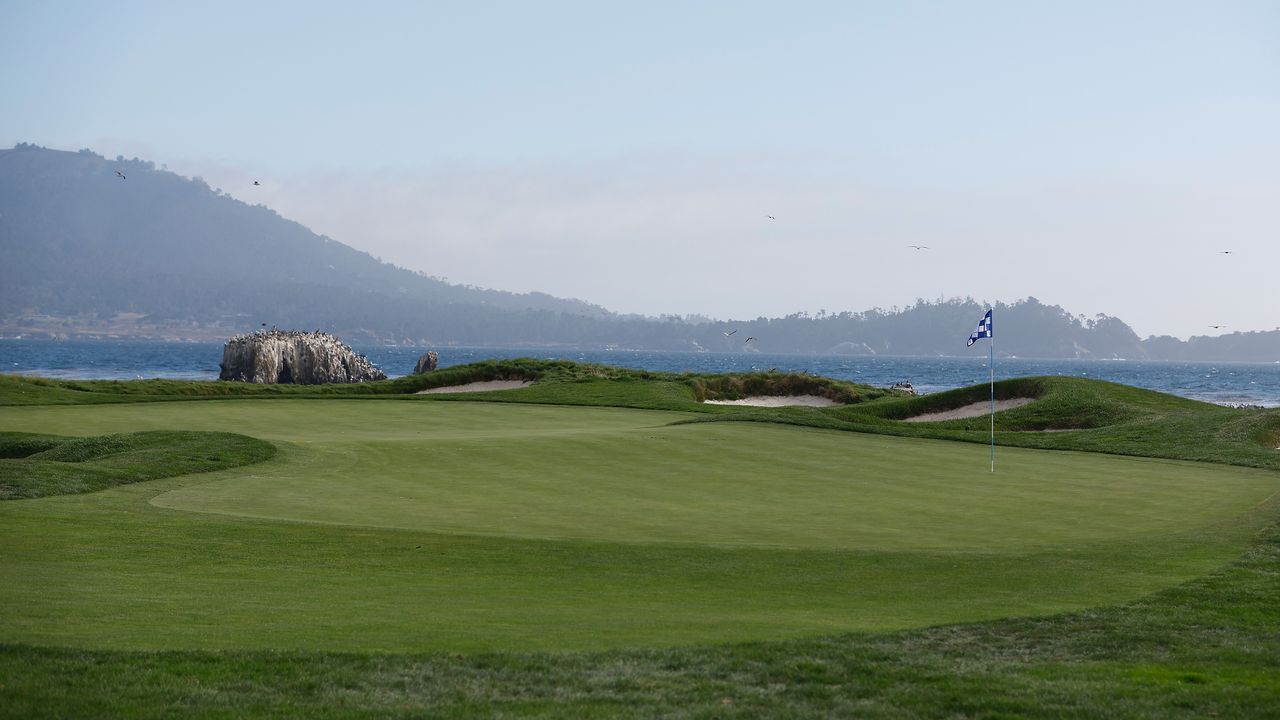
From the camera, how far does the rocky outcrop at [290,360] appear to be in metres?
97.1

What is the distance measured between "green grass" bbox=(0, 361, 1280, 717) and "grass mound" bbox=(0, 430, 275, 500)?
531mm

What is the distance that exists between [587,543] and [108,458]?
11.5 metres

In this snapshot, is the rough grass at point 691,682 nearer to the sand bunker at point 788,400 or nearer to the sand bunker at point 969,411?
the sand bunker at point 969,411

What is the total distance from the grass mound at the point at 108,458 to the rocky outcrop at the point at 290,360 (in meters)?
73.1

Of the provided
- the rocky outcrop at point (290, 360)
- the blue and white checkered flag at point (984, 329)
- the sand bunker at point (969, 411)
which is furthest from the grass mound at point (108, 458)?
the rocky outcrop at point (290, 360)

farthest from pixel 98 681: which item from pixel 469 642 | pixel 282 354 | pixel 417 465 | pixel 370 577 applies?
pixel 282 354

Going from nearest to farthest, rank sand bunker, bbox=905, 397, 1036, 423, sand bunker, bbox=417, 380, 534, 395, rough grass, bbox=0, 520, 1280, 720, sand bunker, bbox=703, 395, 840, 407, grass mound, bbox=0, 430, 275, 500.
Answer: rough grass, bbox=0, 520, 1280, 720 < grass mound, bbox=0, 430, 275, 500 < sand bunker, bbox=905, 397, 1036, 423 < sand bunker, bbox=417, 380, 534, 395 < sand bunker, bbox=703, 395, 840, 407

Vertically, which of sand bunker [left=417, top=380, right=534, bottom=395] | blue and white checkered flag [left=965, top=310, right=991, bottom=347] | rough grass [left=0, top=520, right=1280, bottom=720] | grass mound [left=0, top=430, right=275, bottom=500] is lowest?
rough grass [left=0, top=520, right=1280, bottom=720]

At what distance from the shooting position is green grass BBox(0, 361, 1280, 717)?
802 centimetres

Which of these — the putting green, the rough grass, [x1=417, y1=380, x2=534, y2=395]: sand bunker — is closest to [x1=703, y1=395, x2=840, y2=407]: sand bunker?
[x1=417, y1=380, x2=534, y2=395]: sand bunker

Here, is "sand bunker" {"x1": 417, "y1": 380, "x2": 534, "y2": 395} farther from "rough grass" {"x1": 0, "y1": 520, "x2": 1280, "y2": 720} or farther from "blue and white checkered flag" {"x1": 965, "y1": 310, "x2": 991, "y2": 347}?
"rough grass" {"x1": 0, "y1": 520, "x2": 1280, "y2": 720}

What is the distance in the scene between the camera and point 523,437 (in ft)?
86.7

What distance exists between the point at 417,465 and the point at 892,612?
12.7 meters

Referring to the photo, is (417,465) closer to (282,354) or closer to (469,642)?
(469,642)
